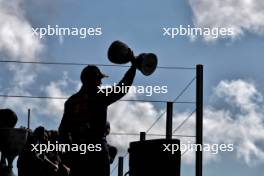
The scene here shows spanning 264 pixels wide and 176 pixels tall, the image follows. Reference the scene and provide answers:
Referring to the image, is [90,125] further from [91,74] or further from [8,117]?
[8,117]

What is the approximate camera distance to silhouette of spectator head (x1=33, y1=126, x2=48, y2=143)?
316 inches

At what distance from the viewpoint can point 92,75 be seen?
23.9ft

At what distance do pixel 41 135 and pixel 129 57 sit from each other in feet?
4.39

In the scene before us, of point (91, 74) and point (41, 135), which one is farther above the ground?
point (91, 74)

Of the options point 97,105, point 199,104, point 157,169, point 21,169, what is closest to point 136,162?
point 157,169

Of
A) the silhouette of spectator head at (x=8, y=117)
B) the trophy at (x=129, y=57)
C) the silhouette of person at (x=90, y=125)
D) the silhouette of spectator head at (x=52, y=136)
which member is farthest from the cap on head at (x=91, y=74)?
the silhouette of spectator head at (x=8, y=117)

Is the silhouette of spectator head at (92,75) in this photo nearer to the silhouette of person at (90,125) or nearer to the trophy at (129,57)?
the silhouette of person at (90,125)

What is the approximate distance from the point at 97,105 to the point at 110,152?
2.50 ft

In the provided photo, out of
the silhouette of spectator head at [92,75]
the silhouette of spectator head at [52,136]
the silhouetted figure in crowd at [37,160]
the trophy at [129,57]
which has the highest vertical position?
the trophy at [129,57]

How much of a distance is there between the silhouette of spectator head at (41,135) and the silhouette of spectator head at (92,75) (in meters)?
1.05

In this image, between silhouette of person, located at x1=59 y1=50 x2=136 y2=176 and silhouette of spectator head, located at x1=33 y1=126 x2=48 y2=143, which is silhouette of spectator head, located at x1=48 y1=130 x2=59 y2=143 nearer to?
silhouette of spectator head, located at x1=33 y1=126 x2=48 y2=143

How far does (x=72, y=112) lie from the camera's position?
23.7 feet

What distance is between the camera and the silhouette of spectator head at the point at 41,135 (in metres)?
8.04

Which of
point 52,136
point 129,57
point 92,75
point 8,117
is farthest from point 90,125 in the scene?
point 8,117
